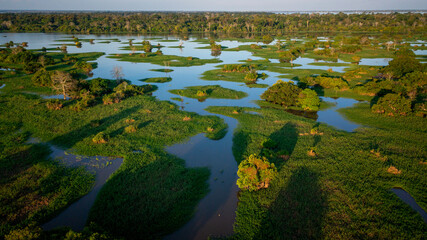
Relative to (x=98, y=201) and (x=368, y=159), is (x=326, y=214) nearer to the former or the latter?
(x=368, y=159)

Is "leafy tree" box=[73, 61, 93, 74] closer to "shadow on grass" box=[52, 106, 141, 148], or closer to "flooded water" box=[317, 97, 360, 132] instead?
"shadow on grass" box=[52, 106, 141, 148]

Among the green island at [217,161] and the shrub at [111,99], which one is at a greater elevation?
the shrub at [111,99]

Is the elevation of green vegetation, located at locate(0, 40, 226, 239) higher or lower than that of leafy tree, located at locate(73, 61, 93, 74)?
lower

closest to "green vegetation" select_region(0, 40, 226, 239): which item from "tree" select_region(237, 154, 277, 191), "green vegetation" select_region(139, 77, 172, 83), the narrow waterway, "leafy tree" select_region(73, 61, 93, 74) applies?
the narrow waterway

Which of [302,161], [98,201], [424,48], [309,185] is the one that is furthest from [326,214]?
[424,48]

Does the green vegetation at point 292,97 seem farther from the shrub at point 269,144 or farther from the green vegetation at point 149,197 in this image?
the green vegetation at point 149,197

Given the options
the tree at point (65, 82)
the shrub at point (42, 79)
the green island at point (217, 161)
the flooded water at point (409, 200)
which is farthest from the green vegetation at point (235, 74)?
the flooded water at point (409, 200)
